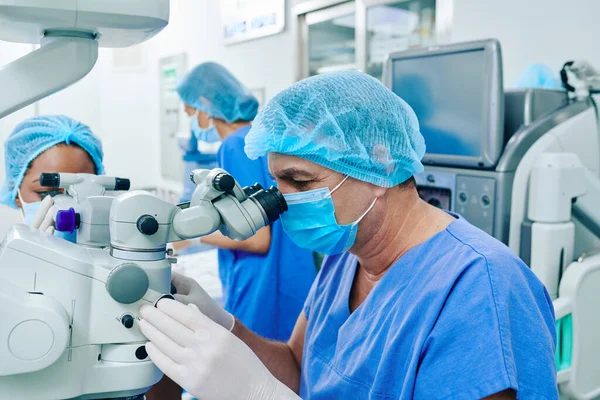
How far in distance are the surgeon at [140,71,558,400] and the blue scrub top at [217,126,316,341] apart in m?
0.84

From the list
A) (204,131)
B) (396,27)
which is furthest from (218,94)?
(396,27)

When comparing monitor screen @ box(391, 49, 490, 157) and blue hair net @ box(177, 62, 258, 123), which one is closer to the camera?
monitor screen @ box(391, 49, 490, 157)

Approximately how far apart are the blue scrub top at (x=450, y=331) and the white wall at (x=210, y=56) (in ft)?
2.26

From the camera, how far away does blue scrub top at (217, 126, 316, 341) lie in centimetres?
212

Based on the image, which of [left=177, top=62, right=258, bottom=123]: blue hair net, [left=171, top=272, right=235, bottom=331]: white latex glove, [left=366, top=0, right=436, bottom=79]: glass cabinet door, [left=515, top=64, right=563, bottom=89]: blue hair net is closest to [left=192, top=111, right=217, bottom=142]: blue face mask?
[left=177, top=62, right=258, bottom=123]: blue hair net

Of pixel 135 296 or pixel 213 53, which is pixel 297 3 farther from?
pixel 135 296

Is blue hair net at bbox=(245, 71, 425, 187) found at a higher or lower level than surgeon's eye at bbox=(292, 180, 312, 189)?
higher

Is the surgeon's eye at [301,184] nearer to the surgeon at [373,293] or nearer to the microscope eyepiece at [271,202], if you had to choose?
the surgeon at [373,293]

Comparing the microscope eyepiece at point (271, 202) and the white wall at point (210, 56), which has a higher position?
the white wall at point (210, 56)

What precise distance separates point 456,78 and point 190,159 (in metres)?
2.09

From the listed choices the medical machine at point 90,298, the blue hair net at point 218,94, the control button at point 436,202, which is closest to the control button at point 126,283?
the medical machine at point 90,298

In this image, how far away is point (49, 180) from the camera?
1.03m

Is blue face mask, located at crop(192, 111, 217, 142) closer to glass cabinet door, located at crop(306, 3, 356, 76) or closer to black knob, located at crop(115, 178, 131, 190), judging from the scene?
glass cabinet door, located at crop(306, 3, 356, 76)

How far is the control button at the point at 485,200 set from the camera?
1.72 meters
